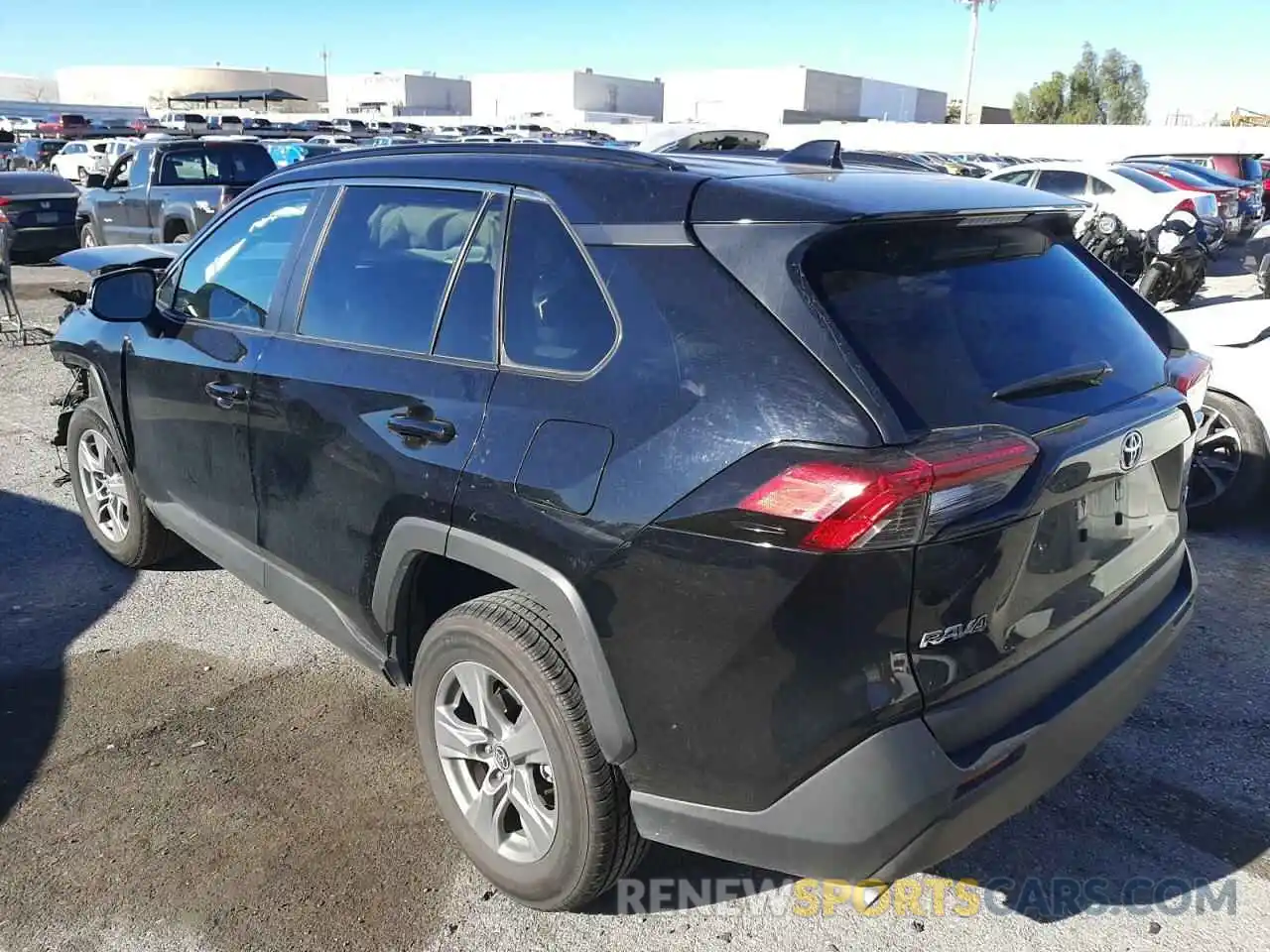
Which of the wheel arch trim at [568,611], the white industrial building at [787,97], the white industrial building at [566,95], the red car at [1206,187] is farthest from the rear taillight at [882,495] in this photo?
the white industrial building at [566,95]

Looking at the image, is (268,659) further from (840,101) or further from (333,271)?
(840,101)

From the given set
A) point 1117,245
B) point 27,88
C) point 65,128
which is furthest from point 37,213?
point 27,88

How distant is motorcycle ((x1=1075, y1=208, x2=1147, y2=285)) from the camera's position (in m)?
12.1

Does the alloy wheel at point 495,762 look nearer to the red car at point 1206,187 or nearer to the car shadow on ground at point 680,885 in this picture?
the car shadow on ground at point 680,885

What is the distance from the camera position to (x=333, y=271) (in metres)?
3.21

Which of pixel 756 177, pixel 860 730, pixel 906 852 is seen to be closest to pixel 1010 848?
pixel 906 852

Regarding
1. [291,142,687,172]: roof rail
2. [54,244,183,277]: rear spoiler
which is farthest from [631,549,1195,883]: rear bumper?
[54,244,183,277]: rear spoiler

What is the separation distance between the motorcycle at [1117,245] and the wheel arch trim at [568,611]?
11438 millimetres

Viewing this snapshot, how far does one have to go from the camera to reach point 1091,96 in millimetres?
75312

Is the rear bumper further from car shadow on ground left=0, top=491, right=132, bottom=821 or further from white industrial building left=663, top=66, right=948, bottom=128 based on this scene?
white industrial building left=663, top=66, right=948, bottom=128

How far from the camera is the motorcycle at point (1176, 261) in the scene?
38.2 ft

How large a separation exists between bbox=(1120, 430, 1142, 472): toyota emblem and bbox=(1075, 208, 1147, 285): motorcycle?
1073 centimetres

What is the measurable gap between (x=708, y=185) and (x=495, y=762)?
1568 millimetres

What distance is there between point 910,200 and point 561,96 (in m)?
82.0
